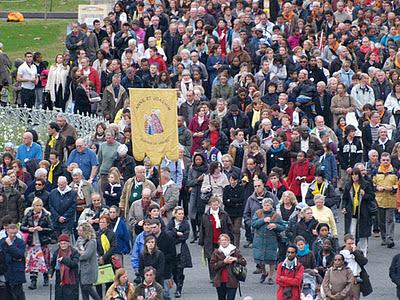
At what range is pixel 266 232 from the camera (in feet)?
97.7

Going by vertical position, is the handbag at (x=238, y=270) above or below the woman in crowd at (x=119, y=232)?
below

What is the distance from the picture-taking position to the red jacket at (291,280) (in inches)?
1089

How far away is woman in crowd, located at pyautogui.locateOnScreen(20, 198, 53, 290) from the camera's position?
97.8 ft

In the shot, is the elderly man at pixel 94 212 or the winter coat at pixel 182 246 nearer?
the winter coat at pixel 182 246

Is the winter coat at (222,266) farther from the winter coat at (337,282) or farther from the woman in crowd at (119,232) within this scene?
the woman in crowd at (119,232)

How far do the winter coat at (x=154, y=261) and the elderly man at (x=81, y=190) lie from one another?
3.40 metres

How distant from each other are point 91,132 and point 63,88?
13.1 feet

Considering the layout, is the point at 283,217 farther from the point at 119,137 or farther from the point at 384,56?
the point at 384,56

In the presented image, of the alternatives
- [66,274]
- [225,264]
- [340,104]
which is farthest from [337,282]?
[340,104]

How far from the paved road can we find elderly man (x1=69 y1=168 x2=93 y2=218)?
1.21 meters

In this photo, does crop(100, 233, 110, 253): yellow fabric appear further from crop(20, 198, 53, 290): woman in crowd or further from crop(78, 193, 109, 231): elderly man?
crop(20, 198, 53, 290): woman in crowd

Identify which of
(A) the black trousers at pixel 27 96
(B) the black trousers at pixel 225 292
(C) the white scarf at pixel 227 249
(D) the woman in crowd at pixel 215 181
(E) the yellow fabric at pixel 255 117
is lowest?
(B) the black trousers at pixel 225 292

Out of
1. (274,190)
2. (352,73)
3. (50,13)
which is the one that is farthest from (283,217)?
(50,13)

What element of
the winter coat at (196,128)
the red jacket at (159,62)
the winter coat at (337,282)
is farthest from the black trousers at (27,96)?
the winter coat at (337,282)
